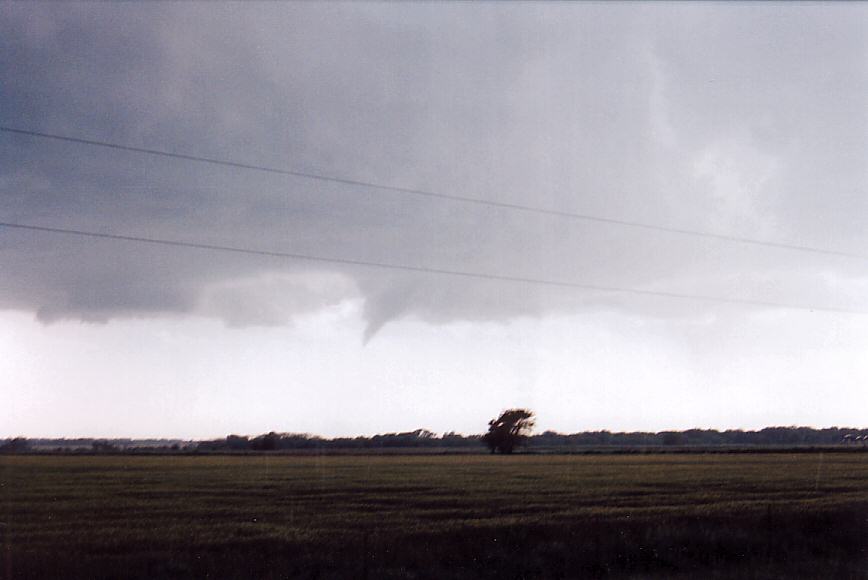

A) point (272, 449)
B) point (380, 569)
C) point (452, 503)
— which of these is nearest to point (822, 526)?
point (452, 503)

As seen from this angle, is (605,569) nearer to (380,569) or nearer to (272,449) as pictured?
(380,569)

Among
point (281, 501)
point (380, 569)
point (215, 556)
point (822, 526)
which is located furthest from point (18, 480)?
point (822, 526)

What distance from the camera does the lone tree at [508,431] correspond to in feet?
443

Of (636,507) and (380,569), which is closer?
(380,569)

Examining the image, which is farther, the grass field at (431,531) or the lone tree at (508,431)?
the lone tree at (508,431)

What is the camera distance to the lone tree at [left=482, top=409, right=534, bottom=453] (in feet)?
443

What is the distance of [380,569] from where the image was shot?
58.4 feet

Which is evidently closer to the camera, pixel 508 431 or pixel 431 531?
pixel 431 531

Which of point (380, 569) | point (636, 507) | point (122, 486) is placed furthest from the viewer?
point (122, 486)

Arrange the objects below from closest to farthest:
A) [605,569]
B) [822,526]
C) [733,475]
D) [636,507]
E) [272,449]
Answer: [605,569] < [822,526] < [636,507] < [733,475] < [272,449]

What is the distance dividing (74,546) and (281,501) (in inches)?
559

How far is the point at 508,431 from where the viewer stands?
136 meters

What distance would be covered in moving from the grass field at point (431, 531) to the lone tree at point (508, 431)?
94.0 m

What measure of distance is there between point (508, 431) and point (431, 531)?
377 ft
